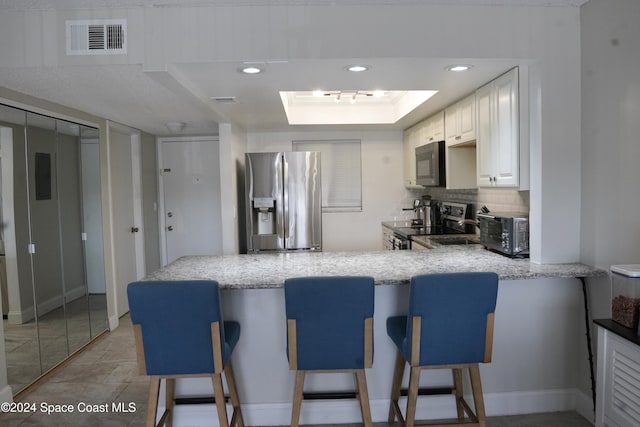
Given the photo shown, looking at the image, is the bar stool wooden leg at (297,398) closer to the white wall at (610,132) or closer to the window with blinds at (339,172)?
the white wall at (610,132)

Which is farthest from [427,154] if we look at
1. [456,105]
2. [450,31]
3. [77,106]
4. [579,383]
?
[77,106]

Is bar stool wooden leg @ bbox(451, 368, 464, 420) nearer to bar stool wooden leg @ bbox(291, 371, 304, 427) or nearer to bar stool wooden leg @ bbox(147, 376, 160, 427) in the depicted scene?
bar stool wooden leg @ bbox(291, 371, 304, 427)

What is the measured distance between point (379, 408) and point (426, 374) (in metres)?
0.34

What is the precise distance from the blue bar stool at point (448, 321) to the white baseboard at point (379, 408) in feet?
1.71

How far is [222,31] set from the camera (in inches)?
89.9

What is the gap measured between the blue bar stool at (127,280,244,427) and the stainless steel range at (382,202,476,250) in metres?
2.55

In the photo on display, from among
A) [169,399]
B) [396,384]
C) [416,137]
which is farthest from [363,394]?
[416,137]

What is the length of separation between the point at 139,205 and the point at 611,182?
445 cm

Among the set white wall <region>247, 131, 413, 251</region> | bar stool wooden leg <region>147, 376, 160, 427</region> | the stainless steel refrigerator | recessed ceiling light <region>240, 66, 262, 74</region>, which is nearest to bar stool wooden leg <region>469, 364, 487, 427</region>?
bar stool wooden leg <region>147, 376, 160, 427</region>

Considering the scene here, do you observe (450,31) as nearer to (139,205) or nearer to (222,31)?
(222,31)

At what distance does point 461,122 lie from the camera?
351cm

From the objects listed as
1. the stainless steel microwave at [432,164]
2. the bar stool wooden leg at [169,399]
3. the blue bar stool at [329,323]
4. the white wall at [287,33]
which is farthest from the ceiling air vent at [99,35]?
the stainless steel microwave at [432,164]

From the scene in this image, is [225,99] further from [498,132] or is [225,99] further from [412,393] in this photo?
[412,393]

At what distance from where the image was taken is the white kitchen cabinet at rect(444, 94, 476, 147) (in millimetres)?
3289
